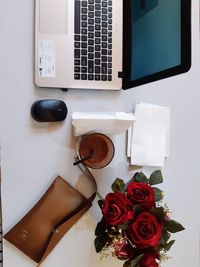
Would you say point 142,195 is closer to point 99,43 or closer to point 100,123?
point 100,123

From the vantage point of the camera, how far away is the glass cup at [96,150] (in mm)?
1170

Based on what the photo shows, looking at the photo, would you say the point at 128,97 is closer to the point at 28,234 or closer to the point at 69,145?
the point at 69,145

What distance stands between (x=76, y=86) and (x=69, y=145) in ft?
0.63

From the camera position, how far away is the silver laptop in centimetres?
109

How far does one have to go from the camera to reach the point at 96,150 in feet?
3.88

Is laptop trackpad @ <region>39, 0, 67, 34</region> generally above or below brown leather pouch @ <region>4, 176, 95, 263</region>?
above

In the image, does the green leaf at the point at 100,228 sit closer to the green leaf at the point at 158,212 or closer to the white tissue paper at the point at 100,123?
the green leaf at the point at 158,212

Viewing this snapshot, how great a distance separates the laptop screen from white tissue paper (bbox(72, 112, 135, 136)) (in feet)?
0.39

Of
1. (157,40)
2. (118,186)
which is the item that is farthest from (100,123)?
(157,40)

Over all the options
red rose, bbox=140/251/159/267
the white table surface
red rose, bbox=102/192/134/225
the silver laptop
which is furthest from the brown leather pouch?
the silver laptop

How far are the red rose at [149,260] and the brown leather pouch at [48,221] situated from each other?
0.25 m

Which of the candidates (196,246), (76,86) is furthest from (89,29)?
(196,246)

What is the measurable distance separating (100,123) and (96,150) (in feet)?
0.32

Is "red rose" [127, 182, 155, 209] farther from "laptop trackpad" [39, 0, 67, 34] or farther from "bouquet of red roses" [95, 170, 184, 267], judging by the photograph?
"laptop trackpad" [39, 0, 67, 34]
